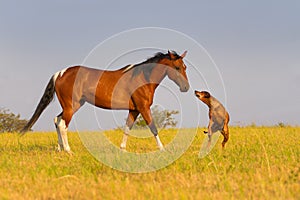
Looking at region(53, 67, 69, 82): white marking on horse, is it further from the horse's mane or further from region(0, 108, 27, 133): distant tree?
region(0, 108, 27, 133): distant tree

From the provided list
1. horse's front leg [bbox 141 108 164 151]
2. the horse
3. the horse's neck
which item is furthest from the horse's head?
horse's front leg [bbox 141 108 164 151]

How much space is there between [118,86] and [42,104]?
7.81 feet

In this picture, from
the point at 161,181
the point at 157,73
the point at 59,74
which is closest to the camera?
the point at 161,181

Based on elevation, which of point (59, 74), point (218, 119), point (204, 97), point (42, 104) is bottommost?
point (218, 119)

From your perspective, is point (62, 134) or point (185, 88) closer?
point (185, 88)

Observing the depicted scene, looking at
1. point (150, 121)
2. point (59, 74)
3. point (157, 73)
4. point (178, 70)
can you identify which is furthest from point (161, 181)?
point (59, 74)

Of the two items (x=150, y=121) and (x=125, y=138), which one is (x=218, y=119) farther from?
(x=125, y=138)

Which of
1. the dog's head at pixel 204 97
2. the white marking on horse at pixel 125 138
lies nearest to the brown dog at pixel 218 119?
the dog's head at pixel 204 97

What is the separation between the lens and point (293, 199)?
3.66 metres

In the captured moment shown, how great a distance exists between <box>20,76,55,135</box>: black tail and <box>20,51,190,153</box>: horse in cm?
25

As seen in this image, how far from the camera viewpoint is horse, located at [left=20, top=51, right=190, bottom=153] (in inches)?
367

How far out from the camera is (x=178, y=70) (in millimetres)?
9164

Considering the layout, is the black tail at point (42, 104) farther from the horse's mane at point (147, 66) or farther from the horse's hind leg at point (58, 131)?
the horse's mane at point (147, 66)

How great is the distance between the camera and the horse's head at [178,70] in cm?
905
